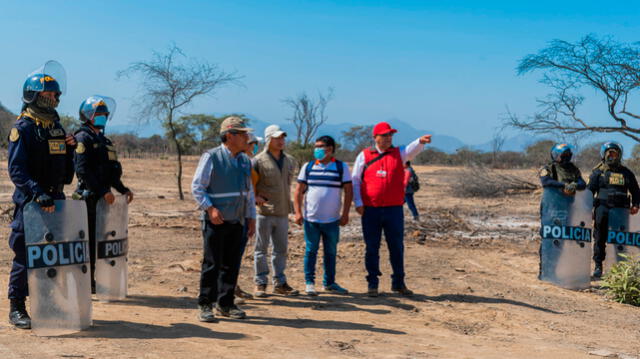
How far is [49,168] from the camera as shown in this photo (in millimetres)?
5238

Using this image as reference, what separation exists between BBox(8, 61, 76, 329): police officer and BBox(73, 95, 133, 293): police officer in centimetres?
80

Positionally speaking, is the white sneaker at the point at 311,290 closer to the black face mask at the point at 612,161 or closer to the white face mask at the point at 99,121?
the white face mask at the point at 99,121

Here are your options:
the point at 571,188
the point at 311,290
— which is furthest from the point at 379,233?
the point at 571,188

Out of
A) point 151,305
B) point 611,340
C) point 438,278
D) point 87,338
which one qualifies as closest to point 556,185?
point 438,278

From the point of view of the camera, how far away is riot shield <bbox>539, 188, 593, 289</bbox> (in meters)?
8.02

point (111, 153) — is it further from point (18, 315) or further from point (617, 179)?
point (617, 179)

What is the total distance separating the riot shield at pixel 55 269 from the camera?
4848 millimetres

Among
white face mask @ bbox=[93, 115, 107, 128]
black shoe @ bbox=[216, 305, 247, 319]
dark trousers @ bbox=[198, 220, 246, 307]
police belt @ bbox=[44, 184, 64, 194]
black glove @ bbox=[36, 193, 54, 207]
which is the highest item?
white face mask @ bbox=[93, 115, 107, 128]

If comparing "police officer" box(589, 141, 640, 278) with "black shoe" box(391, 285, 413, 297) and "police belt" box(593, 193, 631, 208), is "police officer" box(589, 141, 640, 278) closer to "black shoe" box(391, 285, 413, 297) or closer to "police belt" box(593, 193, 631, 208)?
"police belt" box(593, 193, 631, 208)

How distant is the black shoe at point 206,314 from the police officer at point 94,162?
1.43 m

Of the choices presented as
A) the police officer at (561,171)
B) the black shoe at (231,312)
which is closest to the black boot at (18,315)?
the black shoe at (231,312)

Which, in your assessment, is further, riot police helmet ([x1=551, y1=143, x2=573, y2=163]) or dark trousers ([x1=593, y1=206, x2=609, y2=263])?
dark trousers ([x1=593, y1=206, x2=609, y2=263])

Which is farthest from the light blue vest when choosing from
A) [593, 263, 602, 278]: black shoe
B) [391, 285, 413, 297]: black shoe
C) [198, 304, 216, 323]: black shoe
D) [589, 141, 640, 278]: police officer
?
[593, 263, 602, 278]: black shoe

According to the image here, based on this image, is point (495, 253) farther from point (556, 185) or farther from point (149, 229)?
point (149, 229)
